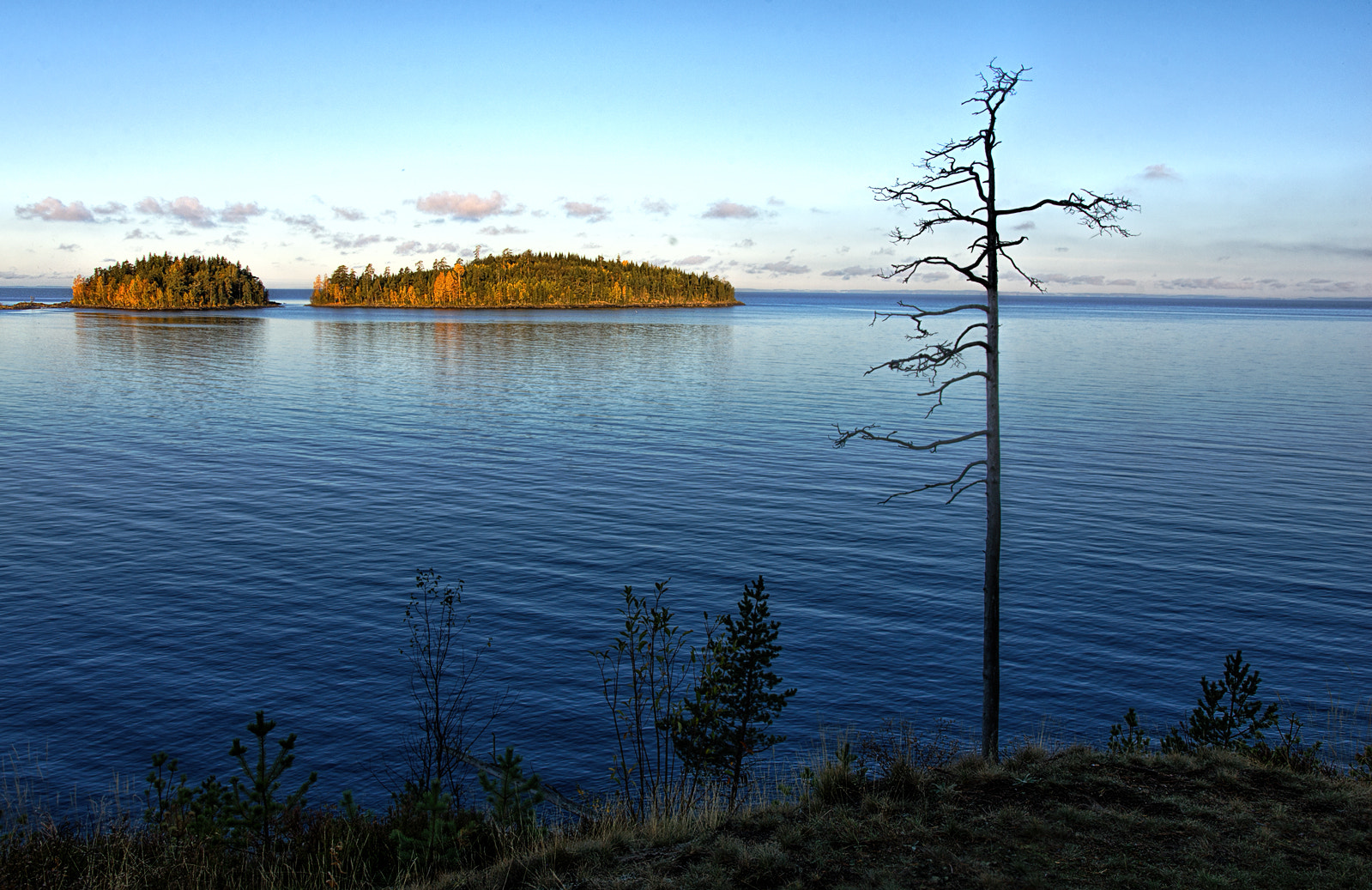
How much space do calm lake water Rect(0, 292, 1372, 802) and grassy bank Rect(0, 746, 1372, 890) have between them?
5.80 meters

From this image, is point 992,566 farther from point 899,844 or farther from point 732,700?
point 899,844

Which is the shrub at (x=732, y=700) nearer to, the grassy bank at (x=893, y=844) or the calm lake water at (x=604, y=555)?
the grassy bank at (x=893, y=844)

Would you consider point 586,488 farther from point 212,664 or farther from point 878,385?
point 878,385

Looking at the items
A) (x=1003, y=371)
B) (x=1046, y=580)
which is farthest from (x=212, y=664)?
(x=1003, y=371)

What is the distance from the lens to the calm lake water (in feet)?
65.3

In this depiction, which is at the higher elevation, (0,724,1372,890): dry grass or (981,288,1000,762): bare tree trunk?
(981,288,1000,762): bare tree trunk

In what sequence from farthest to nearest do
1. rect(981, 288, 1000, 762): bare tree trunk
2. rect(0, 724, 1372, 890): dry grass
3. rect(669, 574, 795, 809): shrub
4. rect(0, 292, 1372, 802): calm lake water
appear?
rect(0, 292, 1372, 802): calm lake water → rect(981, 288, 1000, 762): bare tree trunk → rect(669, 574, 795, 809): shrub → rect(0, 724, 1372, 890): dry grass

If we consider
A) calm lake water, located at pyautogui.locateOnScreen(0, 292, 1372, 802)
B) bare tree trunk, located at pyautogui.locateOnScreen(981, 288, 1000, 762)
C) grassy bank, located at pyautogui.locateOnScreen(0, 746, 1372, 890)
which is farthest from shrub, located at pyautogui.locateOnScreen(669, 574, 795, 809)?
calm lake water, located at pyautogui.locateOnScreen(0, 292, 1372, 802)

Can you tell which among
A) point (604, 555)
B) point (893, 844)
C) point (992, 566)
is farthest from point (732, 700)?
point (604, 555)

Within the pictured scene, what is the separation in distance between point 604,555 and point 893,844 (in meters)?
20.3

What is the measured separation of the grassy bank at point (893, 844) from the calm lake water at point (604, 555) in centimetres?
580

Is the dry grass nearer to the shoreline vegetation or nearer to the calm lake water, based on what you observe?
the shoreline vegetation

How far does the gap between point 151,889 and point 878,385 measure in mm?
76186

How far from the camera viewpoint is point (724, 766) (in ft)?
49.5
